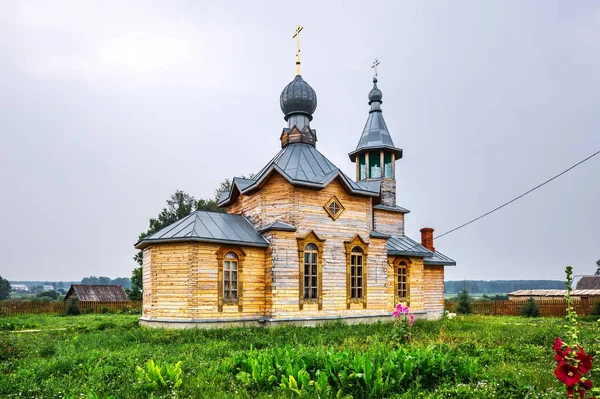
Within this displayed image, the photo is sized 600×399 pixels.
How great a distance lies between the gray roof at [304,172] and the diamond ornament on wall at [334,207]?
658mm

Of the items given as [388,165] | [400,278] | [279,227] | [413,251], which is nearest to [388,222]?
[413,251]

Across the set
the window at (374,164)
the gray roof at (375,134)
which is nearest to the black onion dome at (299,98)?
the gray roof at (375,134)

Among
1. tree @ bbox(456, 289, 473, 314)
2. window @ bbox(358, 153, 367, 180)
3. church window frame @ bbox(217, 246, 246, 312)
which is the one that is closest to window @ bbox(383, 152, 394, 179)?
window @ bbox(358, 153, 367, 180)

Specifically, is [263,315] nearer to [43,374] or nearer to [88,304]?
[43,374]

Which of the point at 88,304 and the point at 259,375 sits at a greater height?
the point at 259,375

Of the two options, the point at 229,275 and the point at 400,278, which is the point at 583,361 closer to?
the point at 229,275

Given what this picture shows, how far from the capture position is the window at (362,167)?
21897 mm

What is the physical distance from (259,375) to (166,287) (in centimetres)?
763

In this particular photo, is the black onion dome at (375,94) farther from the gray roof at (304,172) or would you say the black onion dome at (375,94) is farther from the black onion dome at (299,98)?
the gray roof at (304,172)

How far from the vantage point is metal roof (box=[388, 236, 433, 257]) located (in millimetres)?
17812

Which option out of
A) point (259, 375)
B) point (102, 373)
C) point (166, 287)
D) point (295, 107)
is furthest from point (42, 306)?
point (259, 375)

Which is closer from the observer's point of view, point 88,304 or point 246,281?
point 246,281

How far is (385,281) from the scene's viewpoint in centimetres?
1648

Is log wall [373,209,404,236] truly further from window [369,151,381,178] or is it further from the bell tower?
window [369,151,381,178]
